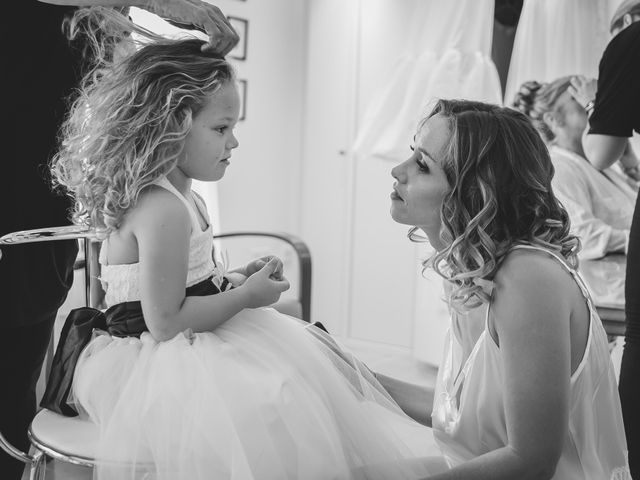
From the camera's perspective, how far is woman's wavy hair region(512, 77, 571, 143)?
277 centimetres

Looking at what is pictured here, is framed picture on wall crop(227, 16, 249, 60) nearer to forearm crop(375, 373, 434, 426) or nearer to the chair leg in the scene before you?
forearm crop(375, 373, 434, 426)

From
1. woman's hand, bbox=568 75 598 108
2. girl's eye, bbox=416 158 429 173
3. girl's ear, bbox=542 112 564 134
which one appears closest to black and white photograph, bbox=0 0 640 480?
girl's eye, bbox=416 158 429 173

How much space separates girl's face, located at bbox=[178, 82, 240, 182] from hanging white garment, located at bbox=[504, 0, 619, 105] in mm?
1957

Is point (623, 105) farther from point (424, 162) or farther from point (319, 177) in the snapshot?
point (319, 177)

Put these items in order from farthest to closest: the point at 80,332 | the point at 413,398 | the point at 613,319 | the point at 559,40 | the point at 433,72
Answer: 1. the point at 433,72
2. the point at 559,40
3. the point at 613,319
4. the point at 413,398
5. the point at 80,332

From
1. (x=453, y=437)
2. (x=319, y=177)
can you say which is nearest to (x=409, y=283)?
(x=319, y=177)

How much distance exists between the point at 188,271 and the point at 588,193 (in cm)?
179

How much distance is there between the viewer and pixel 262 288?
124 centimetres

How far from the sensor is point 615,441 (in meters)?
1.12

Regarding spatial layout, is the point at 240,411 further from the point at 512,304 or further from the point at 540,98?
the point at 540,98

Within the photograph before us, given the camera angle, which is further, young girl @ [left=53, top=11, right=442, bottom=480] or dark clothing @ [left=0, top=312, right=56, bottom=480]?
dark clothing @ [left=0, top=312, right=56, bottom=480]

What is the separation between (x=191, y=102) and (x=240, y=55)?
Answer: 127 inches

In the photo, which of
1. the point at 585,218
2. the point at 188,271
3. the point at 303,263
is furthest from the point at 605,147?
the point at 303,263

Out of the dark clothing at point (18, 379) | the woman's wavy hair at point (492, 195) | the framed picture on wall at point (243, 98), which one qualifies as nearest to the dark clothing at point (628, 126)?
the woman's wavy hair at point (492, 195)
